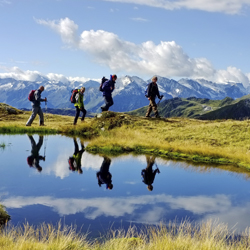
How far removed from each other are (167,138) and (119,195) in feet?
48.6

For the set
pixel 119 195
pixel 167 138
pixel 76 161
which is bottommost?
pixel 119 195

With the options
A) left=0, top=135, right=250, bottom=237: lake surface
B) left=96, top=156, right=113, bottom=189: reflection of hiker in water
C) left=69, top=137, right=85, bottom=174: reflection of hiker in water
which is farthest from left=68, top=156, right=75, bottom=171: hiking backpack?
left=96, top=156, right=113, bottom=189: reflection of hiker in water

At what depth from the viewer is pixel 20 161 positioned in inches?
701

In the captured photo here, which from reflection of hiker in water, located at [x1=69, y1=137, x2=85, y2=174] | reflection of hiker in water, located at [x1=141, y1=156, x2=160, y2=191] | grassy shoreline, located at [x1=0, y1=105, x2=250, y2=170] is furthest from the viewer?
grassy shoreline, located at [x1=0, y1=105, x2=250, y2=170]

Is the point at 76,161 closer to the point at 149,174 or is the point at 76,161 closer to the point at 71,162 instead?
the point at 71,162

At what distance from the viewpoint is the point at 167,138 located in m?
26.0

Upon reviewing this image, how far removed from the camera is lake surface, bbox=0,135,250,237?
9430 millimetres

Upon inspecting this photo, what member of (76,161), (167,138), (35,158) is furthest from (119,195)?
(167,138)

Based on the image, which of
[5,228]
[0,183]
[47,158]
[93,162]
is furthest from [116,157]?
[5,228]

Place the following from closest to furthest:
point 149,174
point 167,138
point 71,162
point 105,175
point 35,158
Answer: point 105,175
point 149,174
point 71,162
point 35,158
point 167,138

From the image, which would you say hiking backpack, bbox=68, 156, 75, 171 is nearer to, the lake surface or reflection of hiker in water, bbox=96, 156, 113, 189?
the lake surface

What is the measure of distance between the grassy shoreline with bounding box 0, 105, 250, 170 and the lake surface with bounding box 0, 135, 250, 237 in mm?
3049

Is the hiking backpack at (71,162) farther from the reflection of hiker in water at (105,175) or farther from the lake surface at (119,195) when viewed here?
the reflection of hiker in water at (105,175)

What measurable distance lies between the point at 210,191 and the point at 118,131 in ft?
53.9
